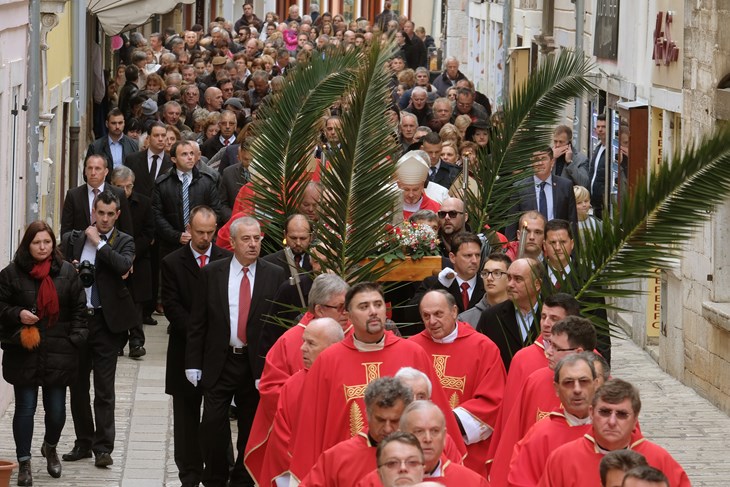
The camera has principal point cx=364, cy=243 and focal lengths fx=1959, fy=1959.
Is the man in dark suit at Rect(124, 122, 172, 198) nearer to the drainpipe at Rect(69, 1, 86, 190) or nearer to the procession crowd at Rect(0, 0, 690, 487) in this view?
the procession crowd at Rect(0, 0, 690, 487)

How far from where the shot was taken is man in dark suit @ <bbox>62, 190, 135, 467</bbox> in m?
13.8

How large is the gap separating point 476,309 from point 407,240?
3.70ft

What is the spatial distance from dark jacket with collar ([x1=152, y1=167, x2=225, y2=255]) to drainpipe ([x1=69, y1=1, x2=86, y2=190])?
17.3 feet

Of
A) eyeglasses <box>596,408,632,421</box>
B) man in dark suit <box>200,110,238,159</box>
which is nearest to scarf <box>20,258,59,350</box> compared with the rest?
eyeglasses <box>596,408,632,421</box>

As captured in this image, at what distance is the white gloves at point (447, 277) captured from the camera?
1326 centimetres

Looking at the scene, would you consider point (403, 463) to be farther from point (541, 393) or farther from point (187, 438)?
point (187, 438)

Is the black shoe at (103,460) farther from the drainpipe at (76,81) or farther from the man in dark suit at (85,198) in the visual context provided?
the drainpipe at (76,81)

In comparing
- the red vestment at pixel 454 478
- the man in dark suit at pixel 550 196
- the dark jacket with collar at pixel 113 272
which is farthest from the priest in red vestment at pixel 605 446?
the man in dark suit at pixel 550 196

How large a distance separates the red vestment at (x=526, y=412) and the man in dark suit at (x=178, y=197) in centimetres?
853

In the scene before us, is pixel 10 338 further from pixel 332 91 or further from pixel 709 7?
pixel 709 7

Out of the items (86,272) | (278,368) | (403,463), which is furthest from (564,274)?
(403,463)

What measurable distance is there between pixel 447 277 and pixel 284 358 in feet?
6.54

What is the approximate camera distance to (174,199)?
1856 centimetres

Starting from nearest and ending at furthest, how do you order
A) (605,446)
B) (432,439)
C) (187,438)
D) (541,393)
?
(432,439) < (605,446) < (541,393) < (187,438)
